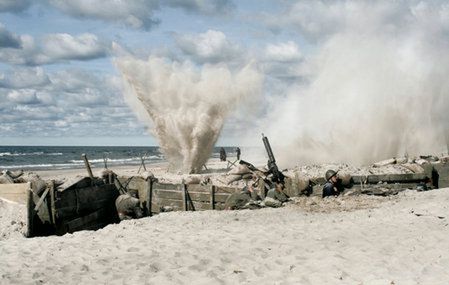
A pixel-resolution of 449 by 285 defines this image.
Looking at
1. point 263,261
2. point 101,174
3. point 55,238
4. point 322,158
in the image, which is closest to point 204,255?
point 263,261

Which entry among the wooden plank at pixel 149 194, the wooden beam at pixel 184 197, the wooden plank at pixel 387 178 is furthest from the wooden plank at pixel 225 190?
the wooden plank at pixel 387 178

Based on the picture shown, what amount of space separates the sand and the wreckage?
126cm

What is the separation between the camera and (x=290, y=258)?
8641 millimetres

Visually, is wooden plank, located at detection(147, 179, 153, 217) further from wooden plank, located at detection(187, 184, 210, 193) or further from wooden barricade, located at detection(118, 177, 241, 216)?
wooden plank, located at detection(187, 184, 210, 193)

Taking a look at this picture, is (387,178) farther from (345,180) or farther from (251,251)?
(251,251)

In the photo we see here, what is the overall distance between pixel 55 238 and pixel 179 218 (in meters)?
3.78

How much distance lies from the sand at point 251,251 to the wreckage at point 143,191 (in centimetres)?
126

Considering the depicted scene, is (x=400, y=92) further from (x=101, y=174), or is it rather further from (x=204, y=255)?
(x=204, y=255)

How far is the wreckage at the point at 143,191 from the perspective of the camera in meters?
12.7

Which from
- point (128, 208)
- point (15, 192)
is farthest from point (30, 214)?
point (128, 208)

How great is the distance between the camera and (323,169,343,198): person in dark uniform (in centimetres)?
1612

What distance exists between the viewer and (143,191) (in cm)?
1625

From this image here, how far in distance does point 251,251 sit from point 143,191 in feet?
25.5

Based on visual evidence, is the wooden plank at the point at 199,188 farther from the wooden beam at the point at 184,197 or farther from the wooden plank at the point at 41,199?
the wooden plank at the point at 41,199
